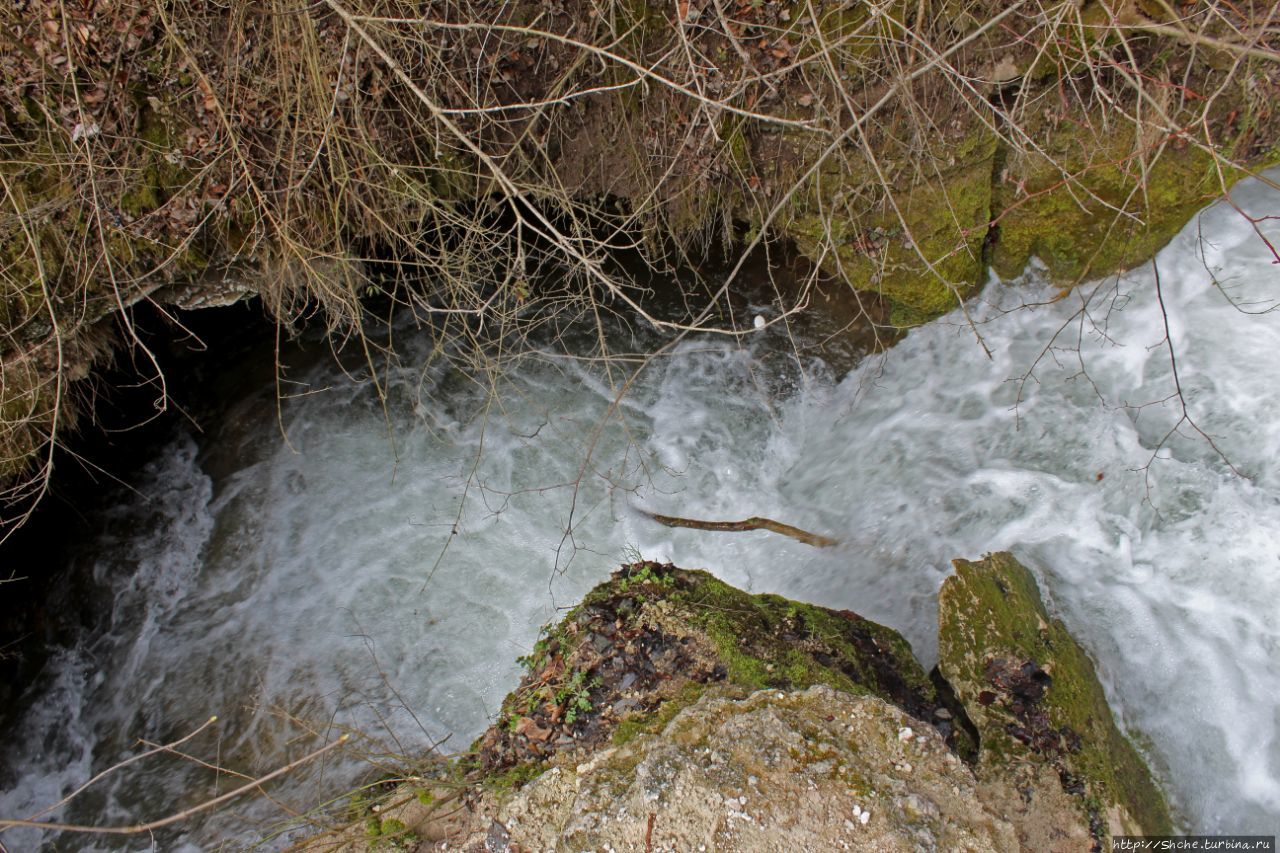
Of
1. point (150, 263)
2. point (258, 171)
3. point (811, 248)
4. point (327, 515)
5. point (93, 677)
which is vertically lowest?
point (93, 677)

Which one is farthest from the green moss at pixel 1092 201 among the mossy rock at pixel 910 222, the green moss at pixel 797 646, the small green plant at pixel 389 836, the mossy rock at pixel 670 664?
the small green plant at pixel 389 836

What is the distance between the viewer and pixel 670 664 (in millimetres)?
2926

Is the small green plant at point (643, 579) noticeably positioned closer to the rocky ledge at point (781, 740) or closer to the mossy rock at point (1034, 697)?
the rocky ledge at point (781, 740)

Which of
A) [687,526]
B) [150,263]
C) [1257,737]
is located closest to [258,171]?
[150,263]

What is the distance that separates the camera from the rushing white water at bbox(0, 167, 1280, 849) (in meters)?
3.65

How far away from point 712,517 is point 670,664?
5.26ft

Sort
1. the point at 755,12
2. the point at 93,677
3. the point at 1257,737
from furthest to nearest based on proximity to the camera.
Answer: the point at 93,677 < the point at 755,12 < the point at 1257,737

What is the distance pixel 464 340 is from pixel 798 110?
2.68m

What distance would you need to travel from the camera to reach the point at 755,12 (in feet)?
11.6

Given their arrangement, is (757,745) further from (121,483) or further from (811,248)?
(121,483)

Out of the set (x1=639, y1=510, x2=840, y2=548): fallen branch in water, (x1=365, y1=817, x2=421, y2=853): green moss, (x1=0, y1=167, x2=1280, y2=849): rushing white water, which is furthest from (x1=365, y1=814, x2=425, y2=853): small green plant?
(x1=639, y1=510, x2=840, y2=548): fallen branch in water

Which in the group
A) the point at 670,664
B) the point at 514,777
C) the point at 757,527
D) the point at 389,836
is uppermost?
the point at 670,664

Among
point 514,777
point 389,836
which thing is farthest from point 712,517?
point 389,836

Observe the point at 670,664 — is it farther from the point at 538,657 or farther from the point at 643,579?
the point at 538,657
